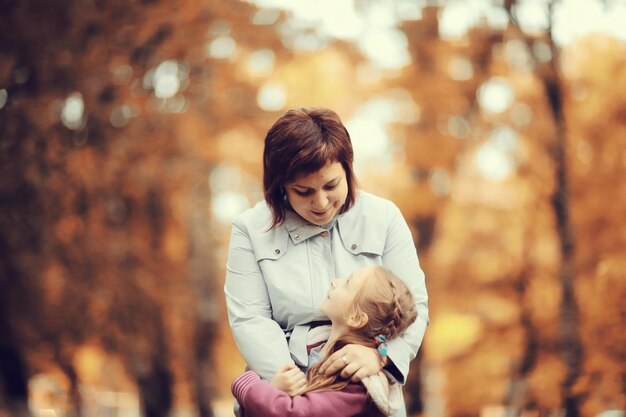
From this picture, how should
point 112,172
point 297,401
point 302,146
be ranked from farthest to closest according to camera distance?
point 112,172, point 302,146, point 297,401

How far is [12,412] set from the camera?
8.42 meters

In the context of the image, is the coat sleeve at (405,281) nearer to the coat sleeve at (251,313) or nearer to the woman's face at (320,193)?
the woman's face at (320,193)

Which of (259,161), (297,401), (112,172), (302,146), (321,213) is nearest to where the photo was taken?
(297,401)

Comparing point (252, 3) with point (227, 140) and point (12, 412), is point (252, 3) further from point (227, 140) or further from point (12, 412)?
point (12, 412)

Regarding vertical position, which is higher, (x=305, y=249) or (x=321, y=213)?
(x=321, y=213)

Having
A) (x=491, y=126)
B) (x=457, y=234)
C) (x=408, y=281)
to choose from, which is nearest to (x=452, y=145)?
(x=491, y=126)

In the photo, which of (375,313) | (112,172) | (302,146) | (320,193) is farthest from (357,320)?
(112,172)

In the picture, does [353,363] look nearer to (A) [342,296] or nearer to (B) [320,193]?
(A) [342,296]

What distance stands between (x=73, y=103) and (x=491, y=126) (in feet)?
13.9

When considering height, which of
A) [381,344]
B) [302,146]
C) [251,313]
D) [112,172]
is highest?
[302,146]

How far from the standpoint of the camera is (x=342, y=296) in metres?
2.28

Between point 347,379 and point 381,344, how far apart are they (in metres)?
0.14

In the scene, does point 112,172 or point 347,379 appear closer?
point 347,379

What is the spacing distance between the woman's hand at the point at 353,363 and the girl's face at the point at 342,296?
93mm
